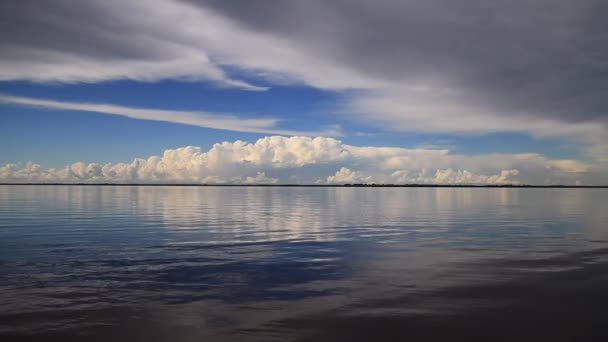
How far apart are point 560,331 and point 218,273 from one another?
13555mm

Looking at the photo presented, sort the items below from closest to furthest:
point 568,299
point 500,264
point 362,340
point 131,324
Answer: point 362,340, point 131,324, point 568,299, point 500,264

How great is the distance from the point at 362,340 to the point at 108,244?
2196 cm

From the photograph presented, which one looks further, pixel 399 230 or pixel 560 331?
pixel 399 230

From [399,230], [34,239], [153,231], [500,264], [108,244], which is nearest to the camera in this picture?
[500,264]

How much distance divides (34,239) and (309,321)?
85.5 ft

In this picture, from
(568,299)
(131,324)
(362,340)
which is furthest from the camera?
(568,299)

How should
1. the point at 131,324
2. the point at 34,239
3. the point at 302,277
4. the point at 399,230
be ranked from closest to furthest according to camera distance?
the point at 131,324 < the point at 302,277 < the point at 34,239 < the point at 399,230

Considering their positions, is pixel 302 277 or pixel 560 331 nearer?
pixel 560 331

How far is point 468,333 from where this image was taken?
12.1 m

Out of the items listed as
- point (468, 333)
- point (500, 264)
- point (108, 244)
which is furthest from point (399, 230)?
point (468, 333)

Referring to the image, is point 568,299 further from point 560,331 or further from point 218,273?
point 218,273

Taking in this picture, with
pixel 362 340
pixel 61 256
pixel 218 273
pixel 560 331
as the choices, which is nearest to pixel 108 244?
pixel 61 256

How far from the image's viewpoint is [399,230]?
125ft

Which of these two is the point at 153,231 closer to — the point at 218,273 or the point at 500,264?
the point at 218,273
